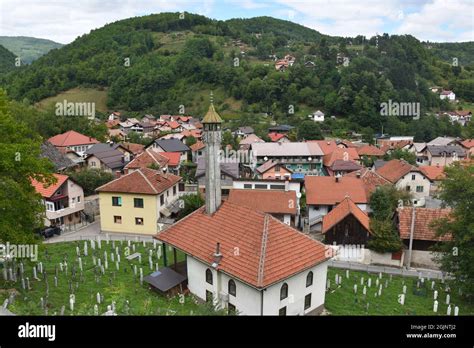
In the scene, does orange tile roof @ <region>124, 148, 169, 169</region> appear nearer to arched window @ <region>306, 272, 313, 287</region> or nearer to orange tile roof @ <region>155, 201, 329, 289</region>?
orange tile roof @ <region>155, 201, 329, 289</region>

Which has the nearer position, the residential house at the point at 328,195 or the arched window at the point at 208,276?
the arched window at the point at 208,276

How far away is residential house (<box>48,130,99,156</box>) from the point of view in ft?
199

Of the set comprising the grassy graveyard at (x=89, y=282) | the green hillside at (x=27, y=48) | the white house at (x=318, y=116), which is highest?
the green hillside at (x=27, y=48)

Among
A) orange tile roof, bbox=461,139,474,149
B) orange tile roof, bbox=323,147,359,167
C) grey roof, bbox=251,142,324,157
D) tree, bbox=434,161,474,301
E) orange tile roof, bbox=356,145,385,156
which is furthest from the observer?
orange tile roof, bbox=461,139,474,149

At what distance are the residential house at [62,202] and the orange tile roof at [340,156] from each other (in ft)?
122

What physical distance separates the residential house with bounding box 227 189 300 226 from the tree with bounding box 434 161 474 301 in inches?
542

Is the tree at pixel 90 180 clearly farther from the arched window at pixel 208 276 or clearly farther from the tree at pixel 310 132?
the tree at pixel 310 132

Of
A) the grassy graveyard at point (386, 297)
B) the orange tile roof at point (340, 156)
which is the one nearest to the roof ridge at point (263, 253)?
the grassy graveyard at point (386, 297)

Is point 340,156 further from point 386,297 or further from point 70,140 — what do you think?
point 70,140

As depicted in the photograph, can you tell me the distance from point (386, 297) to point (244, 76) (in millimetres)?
105294

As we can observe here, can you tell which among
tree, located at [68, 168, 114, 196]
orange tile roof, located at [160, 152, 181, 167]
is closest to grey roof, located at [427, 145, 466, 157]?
orange tile roof, located at [160, 152, 181, 167]

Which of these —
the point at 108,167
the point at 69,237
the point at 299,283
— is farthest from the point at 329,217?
the point at 108,167

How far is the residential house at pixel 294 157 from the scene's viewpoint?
61406 millimetres
